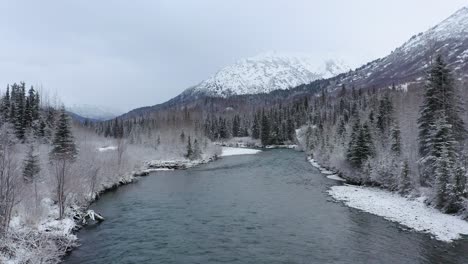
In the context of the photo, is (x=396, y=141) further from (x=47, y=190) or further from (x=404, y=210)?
(x=47, y=190)

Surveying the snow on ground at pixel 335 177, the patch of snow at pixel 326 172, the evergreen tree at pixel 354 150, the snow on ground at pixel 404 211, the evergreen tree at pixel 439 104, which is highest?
the evergreen tree at pixel 439 104

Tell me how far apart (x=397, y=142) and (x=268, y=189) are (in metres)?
17.6

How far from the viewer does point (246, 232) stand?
23547mm

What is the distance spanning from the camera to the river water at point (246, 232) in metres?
19.1

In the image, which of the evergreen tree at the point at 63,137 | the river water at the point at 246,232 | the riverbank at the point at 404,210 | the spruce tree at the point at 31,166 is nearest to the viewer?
the river water at the point at 246,232

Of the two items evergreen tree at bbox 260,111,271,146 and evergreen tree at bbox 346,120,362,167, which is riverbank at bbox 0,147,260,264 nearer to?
evergreen tree at bbox 346,120,362,167

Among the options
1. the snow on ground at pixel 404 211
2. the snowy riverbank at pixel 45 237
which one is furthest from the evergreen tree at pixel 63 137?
the snow on ground at pixel 404 211

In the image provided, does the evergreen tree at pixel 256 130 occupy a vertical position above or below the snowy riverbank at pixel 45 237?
above

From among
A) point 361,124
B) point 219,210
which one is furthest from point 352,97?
point 219,210

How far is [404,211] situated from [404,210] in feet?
1.15

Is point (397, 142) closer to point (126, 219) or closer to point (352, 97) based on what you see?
point (126, 219)

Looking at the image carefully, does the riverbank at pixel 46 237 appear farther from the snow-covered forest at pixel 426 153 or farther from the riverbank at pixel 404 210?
the snow-covered forest at pixel 426 153

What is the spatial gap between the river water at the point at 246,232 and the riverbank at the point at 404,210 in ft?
3.71

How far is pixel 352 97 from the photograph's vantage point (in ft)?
535
